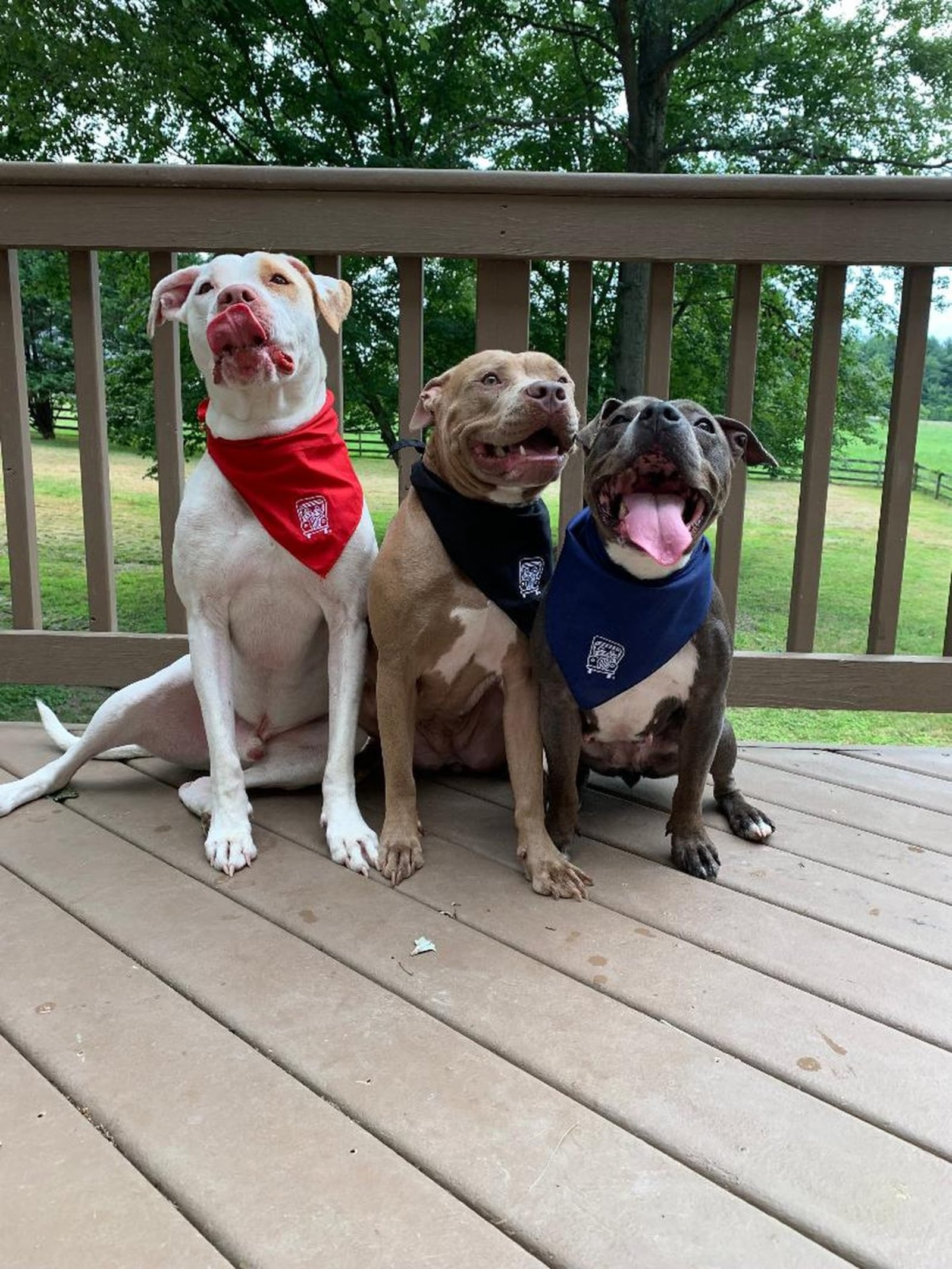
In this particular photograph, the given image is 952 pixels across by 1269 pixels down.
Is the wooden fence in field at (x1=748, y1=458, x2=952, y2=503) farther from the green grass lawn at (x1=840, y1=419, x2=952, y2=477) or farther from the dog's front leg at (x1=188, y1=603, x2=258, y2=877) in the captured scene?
the dog's front leg at (x1=188, y1=603, x2=258, y2=877)

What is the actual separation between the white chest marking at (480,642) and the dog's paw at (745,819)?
2.31 ft

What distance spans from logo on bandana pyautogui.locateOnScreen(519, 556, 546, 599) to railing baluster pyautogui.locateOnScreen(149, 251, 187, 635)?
1.18 meters

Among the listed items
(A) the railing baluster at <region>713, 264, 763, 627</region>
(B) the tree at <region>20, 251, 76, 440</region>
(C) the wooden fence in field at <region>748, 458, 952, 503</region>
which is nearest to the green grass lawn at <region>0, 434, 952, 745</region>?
(C) the wooden fence in field at <region>748, 458, 952, 503</region>

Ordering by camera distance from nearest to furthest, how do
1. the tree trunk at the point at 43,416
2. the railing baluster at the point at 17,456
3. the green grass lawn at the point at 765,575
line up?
the railing baluster at the point at 17,456 < the green grass lawn at the point at 765,575 < the tree trunk at the point at 43,416

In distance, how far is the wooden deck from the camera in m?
1.31

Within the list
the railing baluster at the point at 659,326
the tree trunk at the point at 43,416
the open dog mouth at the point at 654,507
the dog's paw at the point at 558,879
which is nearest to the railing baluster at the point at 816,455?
the railing baluster at the point at 659,326

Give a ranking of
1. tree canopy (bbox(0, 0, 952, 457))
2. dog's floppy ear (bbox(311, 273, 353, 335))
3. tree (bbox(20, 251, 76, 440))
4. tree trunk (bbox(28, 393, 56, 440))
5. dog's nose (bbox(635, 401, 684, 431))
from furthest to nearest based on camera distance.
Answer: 1. tree trunk (bbox(28, 393, 56, 440))
2. tree (bbox(20, 251, 76, 440))
3. tree canopy (bbox(0, 0, 952, 457))
4. dog's floppy ear (bbox(311, 273, 353, 335))
5. dog's nose (bbox(635, 401, 684, 431))

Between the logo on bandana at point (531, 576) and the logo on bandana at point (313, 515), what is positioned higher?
the logo on bandana at point (313, 515)

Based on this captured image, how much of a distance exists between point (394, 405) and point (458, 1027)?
571cm

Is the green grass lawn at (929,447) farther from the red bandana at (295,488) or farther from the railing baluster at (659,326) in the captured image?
the red bandana at (295,488)

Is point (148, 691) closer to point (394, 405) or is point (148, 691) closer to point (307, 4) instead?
point (394, 405)

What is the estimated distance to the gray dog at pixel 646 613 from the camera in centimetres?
216

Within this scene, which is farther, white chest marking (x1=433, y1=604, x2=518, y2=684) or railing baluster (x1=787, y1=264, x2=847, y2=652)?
railing baluster (x1=787, y1=264, x2=847, y2=652)

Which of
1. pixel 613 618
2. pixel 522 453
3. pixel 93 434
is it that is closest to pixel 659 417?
pixel 522 453
